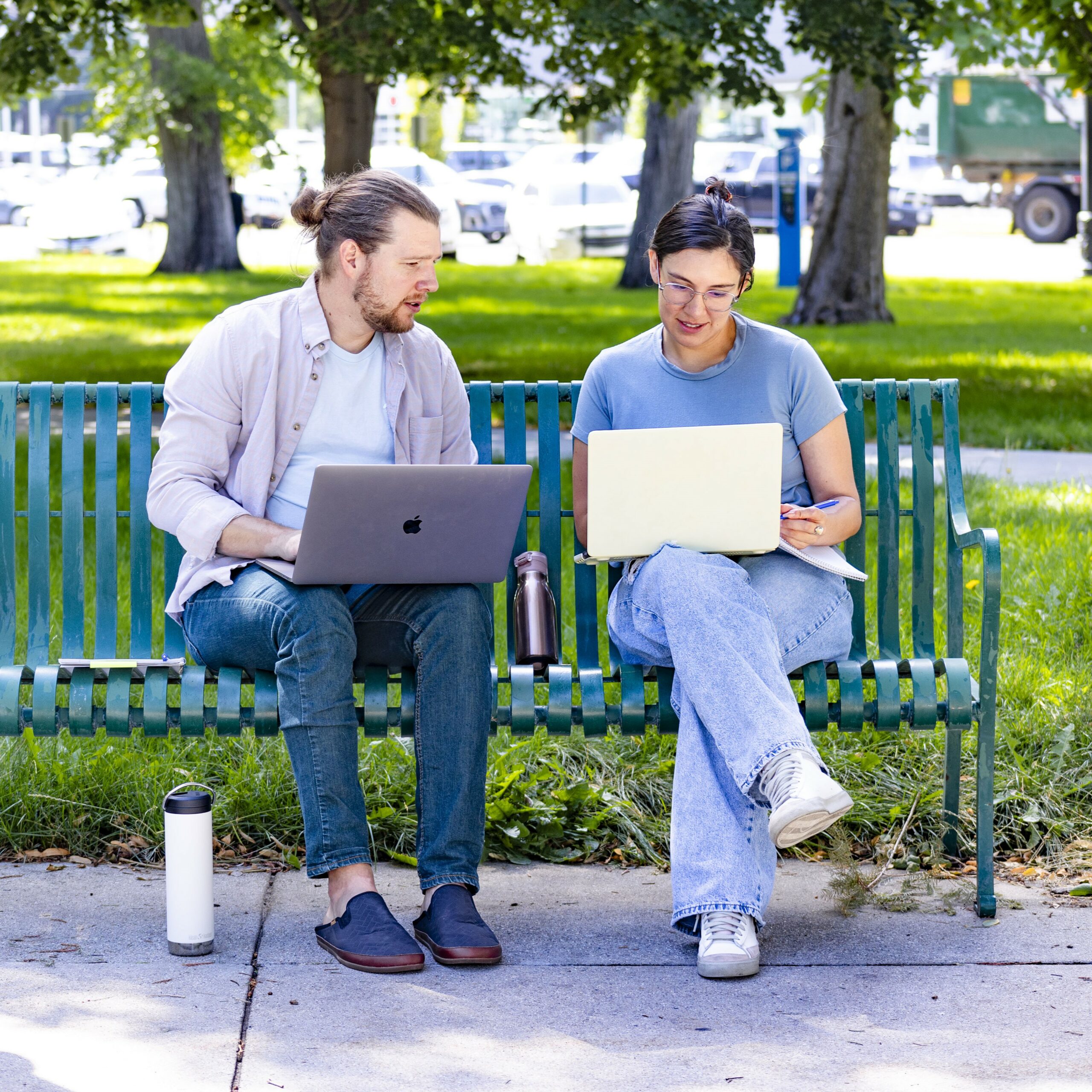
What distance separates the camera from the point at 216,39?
24.4 meters

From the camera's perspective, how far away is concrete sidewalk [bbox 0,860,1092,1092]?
2842mm

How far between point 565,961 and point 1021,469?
5148mm

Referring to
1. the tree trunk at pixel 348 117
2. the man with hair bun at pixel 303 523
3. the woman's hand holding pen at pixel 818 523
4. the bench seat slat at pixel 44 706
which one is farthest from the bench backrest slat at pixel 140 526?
the tree trunk at pixel 348 117

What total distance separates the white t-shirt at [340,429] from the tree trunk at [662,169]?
16934mm

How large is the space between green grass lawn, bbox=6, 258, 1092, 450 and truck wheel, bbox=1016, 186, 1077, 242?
10.8 metres

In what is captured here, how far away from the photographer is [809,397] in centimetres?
366

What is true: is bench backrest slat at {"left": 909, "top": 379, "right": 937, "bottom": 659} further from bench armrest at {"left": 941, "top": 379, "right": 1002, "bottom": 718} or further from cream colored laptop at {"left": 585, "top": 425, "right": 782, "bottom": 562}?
cream colored laptop at {"left": 585, "top": 425, "right": 782, "bottom": 562}

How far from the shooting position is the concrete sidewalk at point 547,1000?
2842mm

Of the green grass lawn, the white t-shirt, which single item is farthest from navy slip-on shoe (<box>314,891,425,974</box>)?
the green grass lawn

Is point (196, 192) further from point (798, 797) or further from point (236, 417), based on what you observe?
point (798, 797)

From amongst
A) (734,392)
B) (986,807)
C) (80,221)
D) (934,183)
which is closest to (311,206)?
(734,392)

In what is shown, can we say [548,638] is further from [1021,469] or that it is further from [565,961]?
[1021,469]

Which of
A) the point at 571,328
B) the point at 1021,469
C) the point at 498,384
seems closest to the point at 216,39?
the point at 571,328

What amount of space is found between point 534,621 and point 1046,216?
30443 millimetres
